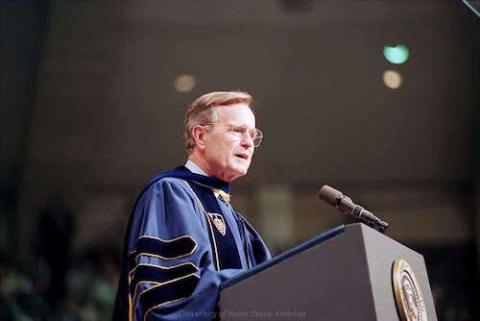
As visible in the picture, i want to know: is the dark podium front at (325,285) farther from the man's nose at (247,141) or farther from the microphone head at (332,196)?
the man's nose at (247,141)

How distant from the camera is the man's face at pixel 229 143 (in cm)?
271

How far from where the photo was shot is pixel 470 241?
18.3 feet

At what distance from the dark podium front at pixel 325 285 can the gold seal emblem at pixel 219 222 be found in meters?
0.40

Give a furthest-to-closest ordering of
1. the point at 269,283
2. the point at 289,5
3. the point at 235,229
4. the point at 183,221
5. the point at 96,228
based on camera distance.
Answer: the point at 96,228
the point at 289,5
the point at 235,229
the point at 183,221
the point at 269,283

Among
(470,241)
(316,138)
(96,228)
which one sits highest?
(316,138)

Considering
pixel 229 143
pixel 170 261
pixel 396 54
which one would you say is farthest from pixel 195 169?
pixel 396 54

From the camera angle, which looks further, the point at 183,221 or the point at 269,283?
the point at 183,221

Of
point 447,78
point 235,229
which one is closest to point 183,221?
point 235,229

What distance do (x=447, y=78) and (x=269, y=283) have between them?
3794 millimetres

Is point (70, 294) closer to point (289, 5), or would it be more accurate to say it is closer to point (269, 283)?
point (289, 5)

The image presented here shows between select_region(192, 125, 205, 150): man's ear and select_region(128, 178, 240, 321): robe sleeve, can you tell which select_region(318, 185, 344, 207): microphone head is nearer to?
select_region(128, 178, 240, 321): robe sleeve

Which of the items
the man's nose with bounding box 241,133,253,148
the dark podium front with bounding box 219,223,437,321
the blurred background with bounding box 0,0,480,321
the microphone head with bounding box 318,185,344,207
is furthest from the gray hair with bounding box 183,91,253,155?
the blurred background with bounding box 0,0,480,321

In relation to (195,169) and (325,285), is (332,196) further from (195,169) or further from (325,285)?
(195,169)

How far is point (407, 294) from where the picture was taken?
222cm
